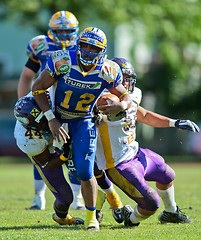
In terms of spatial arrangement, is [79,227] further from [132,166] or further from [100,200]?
[132,166]

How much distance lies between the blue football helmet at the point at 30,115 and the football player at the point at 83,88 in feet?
0.36

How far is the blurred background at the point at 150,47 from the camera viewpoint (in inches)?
910

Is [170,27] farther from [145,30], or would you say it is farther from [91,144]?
[91,144]

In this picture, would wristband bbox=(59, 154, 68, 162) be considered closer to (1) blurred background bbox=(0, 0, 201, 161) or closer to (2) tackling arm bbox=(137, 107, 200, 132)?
(2) tackling arm bbox=(137, 107, 200, 132)

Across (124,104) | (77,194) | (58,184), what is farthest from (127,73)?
(77,194)

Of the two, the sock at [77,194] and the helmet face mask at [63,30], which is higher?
the helmet face mask at [63,30]

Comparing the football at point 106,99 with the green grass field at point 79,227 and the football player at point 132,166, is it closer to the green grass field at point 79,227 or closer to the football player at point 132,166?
the football player at point 132,166

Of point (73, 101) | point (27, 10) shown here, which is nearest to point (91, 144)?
point (73, 101)

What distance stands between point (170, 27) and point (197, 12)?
1.72m

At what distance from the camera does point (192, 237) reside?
464 centimetres

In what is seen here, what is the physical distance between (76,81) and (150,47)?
2161 centimetres

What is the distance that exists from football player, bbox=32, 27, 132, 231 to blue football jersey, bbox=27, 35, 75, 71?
2095 millimetres

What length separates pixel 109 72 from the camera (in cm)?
506

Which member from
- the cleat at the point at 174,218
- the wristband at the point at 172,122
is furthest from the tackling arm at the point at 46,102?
the cleat at the point at 174,218
